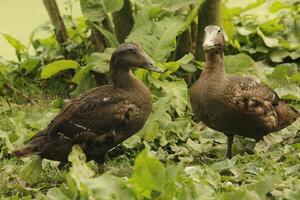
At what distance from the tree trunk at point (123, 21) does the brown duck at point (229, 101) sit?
1388 mm

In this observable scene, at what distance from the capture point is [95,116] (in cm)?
539

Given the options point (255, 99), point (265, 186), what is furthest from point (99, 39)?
point (265, 186)

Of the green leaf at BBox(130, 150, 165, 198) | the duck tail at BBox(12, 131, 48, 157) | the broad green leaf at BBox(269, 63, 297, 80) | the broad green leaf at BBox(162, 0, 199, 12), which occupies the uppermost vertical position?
the green leaf at BBox(130, 150, 165, 198)

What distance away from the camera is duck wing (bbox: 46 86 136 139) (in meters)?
5.36

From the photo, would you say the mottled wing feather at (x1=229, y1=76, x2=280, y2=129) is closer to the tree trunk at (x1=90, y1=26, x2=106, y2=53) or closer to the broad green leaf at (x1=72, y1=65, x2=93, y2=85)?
the broad green leaf at (x1=72, y1=65, x2=93, y2=85)

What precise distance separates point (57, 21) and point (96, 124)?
236 cm

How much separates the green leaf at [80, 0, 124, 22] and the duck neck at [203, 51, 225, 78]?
120 centimetres

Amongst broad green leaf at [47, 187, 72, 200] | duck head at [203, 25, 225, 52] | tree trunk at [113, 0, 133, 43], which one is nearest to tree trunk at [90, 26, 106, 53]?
tree trunk at [113, 0, 133, 43]

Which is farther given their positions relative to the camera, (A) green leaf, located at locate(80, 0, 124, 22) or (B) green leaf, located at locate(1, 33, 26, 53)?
(B) green leaf, located at locate(1, 33, 26, 53)

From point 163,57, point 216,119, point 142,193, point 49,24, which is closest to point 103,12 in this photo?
point 163,57

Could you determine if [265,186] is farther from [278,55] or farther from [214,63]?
[278,55]

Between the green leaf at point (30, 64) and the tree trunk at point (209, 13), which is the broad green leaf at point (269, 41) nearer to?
the tree trunk at point (209, 13)

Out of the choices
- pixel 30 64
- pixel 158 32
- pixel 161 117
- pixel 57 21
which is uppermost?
pixel 158 32

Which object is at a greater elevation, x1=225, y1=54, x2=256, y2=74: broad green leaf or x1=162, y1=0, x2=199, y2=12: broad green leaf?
x1=162, y1=0, x2=199, y2=12: broad green leaf
